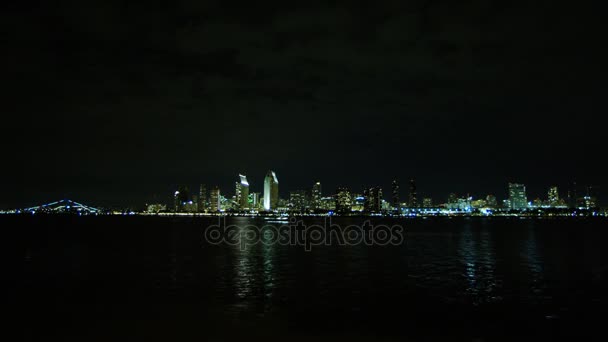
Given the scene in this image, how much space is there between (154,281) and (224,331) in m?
12.1

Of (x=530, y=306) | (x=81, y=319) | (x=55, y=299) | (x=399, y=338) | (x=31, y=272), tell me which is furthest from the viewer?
(x=31, y=272)

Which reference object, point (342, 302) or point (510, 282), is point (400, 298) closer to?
point (342, 302)

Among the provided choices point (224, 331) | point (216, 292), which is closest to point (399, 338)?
point (224, 331)

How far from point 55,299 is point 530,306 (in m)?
21.3

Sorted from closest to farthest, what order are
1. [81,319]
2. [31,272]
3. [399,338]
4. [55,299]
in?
[399,338] < [81,319] < [55,299] < [31,272]

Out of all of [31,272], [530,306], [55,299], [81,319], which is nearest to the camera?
[81,319]

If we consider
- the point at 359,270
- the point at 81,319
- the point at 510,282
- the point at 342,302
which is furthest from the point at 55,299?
the point at 510,282

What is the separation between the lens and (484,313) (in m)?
17.8

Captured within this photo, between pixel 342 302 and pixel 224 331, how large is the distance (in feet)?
20.7

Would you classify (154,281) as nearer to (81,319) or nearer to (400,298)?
(81,319)

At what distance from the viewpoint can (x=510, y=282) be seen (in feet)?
83.4

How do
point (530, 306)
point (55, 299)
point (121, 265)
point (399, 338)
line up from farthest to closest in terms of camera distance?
point (121, 265) → point (55, 299) → point (530, 306) → point (399, 338)

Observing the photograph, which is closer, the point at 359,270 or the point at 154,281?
the point at 154,281

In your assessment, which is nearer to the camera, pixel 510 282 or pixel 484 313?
pixel 484 313
